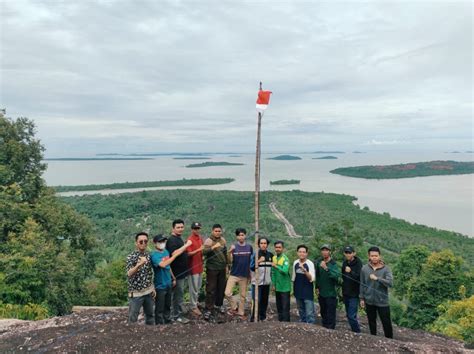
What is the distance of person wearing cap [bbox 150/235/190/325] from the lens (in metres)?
4.72

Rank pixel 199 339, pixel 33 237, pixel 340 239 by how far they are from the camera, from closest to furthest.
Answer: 1. pixel 199 339
2. pixel 33 237
3. pixel 340 239

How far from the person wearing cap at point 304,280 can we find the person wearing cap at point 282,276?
0.39 feet

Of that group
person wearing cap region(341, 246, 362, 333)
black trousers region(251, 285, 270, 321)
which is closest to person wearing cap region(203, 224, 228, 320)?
black trousers region(251, 285, 270, 321)

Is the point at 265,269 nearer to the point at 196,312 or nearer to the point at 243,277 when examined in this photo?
the point at 243,277

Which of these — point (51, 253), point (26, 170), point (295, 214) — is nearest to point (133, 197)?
point (295, 214)

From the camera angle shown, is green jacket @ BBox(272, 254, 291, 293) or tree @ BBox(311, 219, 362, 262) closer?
green jacket @ BBox(272, 254, 291, 293)

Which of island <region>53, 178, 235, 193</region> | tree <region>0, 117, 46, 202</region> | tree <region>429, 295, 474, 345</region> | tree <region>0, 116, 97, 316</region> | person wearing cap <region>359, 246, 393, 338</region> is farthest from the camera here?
island <region>53, 178, 235, 193</region>

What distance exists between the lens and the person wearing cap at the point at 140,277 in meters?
4.44

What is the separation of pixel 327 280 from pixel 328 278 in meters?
0.04

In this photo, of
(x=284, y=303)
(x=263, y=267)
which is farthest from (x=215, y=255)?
(x=284, y=303)

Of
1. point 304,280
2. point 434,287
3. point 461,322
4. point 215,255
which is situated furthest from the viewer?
point 434,287

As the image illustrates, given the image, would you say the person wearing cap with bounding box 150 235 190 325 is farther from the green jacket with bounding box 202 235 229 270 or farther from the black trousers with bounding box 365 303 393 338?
the black trousers with bounding box 365 303 393 338

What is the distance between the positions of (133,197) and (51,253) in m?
58.4

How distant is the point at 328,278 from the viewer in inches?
198
